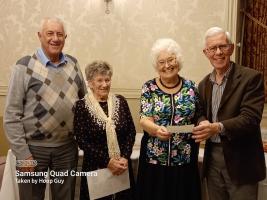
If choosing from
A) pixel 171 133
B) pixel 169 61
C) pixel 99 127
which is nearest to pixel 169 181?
pixel 171 133

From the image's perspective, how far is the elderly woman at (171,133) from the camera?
1.90 metres

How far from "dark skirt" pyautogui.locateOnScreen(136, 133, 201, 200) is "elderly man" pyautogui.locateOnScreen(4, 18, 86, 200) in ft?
1.69

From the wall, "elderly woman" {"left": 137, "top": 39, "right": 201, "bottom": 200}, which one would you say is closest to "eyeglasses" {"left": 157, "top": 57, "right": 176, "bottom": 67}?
"elderly woman" {"left": 137, "top": 39, "right": 201, "bottom": 200}

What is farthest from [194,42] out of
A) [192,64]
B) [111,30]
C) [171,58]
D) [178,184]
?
[178,184]

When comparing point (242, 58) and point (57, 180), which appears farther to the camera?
point (242, 58)

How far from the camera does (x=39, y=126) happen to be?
2018 mm

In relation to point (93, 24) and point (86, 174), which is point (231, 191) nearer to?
point (86, 174)

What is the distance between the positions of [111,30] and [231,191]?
198 cm

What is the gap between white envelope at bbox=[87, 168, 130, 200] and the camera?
194 centimetres

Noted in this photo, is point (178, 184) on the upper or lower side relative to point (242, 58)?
lower

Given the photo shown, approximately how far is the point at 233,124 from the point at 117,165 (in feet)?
2.24

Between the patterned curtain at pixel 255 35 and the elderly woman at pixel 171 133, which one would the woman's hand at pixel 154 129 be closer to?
the elderly woman at pixel 171 133

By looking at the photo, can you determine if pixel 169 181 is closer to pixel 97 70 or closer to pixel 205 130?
pixel 205 130

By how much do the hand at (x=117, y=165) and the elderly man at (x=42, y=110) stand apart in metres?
0.34
